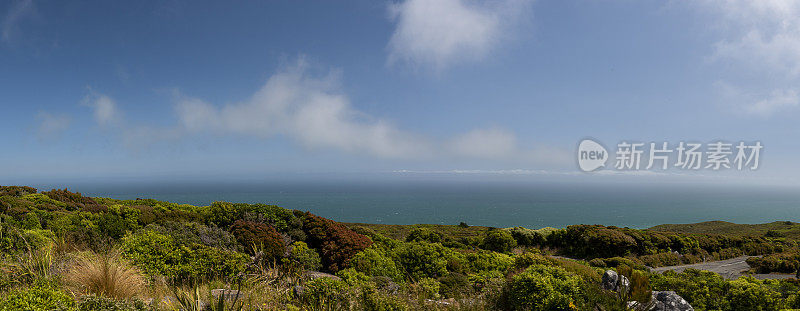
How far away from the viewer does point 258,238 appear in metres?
8.73

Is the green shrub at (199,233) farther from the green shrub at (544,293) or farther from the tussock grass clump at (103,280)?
the green shrub at (544,293)

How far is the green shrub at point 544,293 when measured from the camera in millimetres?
5453

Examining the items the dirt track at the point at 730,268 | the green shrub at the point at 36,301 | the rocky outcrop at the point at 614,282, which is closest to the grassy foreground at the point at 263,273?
the green shrub at the point at 36,301

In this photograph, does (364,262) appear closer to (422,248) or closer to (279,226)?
(422,248)

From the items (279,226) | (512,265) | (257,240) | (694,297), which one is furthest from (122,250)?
(694,297)

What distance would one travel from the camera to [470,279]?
25.3 feet

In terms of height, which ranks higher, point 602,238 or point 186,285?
point 186,285

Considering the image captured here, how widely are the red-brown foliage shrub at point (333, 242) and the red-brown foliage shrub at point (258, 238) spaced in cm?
125

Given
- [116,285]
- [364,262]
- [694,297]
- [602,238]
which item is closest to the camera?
[116,285]

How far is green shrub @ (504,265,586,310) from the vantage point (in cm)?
545

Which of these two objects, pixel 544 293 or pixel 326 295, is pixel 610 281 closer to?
pixel 544 293

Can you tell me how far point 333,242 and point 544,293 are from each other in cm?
629

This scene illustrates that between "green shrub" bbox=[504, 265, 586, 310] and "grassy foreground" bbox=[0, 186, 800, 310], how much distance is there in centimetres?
2

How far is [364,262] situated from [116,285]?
5.19 meters
